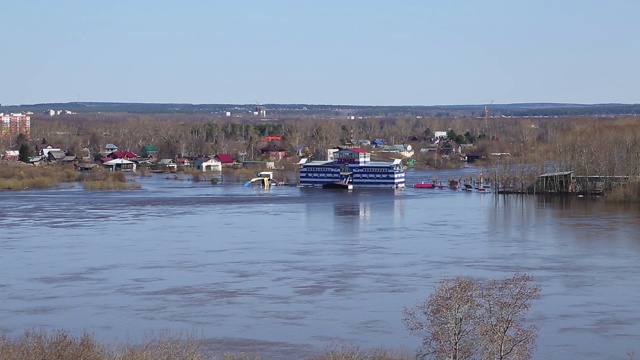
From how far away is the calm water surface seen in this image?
5.68 metres

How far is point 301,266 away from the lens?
7.73 m

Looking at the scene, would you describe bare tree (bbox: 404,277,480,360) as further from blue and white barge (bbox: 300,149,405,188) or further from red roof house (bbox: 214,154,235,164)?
red roof house (bbox: 214,154,235,164)

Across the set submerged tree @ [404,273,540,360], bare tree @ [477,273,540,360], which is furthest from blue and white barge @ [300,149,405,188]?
submerged tree @ [404,273,540,360]

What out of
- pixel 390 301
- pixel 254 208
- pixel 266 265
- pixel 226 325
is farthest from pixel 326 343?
pixel 254 208

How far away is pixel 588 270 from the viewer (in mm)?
7406

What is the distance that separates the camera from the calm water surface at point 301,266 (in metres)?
5.68

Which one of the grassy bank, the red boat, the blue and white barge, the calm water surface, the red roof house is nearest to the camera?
the grassy bank

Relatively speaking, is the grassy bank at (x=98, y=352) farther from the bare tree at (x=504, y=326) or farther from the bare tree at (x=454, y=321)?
the bare tree at (x=504, y=326)

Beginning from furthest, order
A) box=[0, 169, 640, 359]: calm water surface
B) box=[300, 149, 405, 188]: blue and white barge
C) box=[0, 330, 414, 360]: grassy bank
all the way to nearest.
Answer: box=[300, 149, 405, 188]: blue and white barge → box=[0, 169, 640, 359]: calm water surface → box=[0, 330, 414, 360]: grassy bank

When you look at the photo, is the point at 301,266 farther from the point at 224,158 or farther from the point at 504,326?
the point at 224,158

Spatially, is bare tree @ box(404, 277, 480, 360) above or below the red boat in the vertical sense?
above

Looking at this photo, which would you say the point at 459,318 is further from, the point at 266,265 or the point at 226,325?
the point at 266,265

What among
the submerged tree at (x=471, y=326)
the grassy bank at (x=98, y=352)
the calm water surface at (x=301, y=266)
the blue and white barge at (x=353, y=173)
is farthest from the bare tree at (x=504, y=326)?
the blue and white barge at (x=353, y=173)

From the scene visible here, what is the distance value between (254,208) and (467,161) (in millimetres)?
11003
